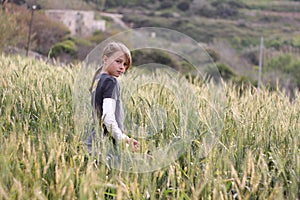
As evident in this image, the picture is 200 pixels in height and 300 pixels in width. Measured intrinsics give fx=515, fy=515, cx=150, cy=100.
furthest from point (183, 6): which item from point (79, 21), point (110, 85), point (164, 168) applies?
point (164, 168)

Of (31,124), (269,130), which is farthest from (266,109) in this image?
(31,124)

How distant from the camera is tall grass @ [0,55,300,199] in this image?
199 centimetres

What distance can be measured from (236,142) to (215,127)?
0.57 feet

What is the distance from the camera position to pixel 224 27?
32.0 meters

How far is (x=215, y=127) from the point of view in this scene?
2.93 metres

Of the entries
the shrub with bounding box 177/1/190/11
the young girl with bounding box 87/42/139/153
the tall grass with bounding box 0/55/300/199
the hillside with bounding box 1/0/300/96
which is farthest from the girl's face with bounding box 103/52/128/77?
the shrub with bounding box 177/1/190/11

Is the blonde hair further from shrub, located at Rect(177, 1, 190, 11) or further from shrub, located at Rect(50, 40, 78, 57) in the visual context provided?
shrub, located at Rect(177, 1, 190, 11)

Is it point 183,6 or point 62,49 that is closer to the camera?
point 62,49

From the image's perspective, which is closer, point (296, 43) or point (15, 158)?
point (15, 158)

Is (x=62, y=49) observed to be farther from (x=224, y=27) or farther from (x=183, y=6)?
(x=183, y=6)

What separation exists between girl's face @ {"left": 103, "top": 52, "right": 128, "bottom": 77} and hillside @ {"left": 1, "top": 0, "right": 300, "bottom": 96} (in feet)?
40.1

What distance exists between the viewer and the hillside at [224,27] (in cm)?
1889

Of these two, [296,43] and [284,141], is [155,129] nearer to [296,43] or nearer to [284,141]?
[284,141]

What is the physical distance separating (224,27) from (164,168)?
3031 centimetres
